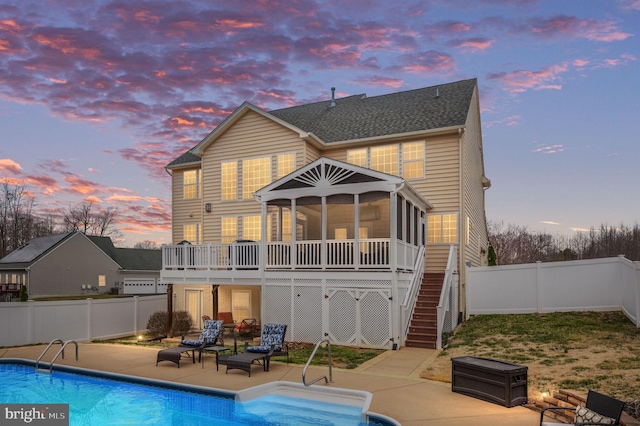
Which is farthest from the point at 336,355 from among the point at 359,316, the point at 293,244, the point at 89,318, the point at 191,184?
the point at 191,184

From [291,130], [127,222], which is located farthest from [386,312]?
[127,222]

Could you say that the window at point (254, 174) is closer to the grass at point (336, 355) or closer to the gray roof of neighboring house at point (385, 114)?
the gray roof of neighboring house at point (385, 114)

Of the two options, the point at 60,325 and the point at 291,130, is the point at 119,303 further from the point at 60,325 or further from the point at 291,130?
the point at 291,130

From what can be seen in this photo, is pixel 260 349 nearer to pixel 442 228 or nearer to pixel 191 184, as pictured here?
pixel 442 228

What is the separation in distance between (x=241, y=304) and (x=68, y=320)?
22.8 feet

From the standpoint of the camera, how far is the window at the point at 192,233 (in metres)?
24.4

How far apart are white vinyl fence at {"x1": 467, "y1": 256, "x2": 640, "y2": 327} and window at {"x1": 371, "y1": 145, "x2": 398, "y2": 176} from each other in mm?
5436

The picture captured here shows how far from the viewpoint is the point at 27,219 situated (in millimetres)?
55625

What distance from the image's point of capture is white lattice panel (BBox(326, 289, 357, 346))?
15.7m

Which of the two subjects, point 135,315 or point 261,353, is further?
point 135,315

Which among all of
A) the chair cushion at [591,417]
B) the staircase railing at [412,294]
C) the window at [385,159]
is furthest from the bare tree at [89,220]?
the chair cushion at [591,417]

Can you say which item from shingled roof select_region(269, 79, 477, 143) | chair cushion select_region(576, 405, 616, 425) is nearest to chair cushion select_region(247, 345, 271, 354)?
chair cushion select_region(576, 405, 616, 425)

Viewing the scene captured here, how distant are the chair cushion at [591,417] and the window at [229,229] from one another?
1732 cm

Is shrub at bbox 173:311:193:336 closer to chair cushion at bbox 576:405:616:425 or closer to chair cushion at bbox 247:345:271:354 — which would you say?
chair cushion at bbox 247:345:271:354
